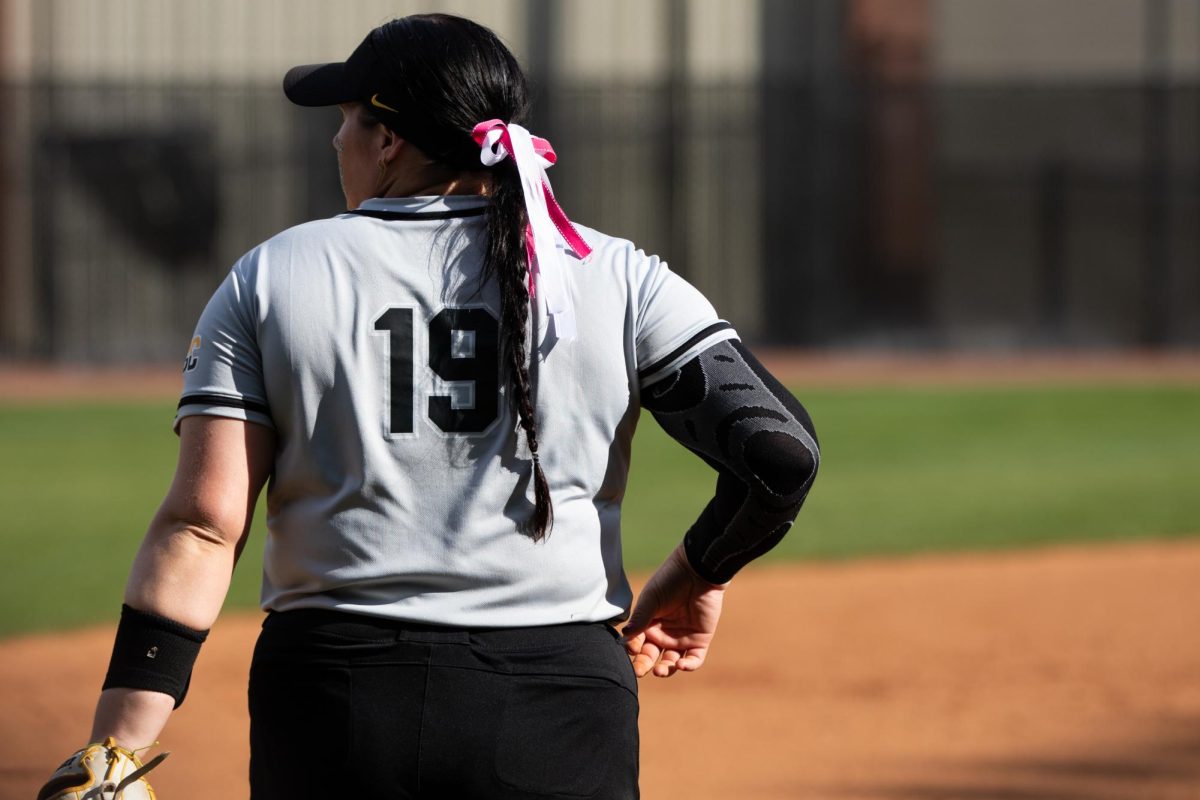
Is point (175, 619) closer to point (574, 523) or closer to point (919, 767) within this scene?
point (574, 523)

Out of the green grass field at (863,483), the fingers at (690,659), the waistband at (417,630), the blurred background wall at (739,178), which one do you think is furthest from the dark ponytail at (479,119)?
the blurred background wall at (739,178)

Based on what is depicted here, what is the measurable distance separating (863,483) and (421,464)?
10760mm

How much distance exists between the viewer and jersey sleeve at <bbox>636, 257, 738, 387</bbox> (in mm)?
2088

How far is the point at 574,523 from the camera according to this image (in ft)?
6.85

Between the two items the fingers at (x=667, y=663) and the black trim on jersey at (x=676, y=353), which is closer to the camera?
the black trim on jersey at (x=676, y=353)

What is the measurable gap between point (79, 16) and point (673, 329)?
23001 millimetres

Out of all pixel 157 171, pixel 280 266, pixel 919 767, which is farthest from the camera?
pixel 157 171

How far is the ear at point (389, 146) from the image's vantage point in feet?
6.95

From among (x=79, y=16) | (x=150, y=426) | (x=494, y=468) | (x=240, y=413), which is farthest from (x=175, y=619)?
(x=79, y=16)

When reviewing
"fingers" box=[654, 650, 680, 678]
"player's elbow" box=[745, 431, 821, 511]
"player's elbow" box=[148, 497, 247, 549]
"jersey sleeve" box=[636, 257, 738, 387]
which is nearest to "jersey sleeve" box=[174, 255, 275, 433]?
"player's elbow" box=[148, 497, 247, 549]

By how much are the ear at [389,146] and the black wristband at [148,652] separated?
64 centimetres

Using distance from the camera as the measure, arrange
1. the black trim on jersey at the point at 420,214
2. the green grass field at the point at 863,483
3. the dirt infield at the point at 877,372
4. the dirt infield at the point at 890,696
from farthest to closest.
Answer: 1. the dirt infield at the point at 877,372
2. the green grass field at the point at 863,483
3. the dirt infield at the point at 890,696
4. the black trim on jersey at the point at 420,214

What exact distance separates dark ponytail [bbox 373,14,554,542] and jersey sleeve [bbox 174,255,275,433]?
29 cm

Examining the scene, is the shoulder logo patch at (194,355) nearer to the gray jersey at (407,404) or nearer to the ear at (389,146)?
the gray jersey at (407,404)
